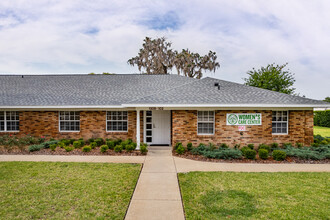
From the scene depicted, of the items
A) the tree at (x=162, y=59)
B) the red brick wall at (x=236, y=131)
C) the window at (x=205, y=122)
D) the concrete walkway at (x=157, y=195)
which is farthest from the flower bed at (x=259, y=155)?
the tree at (x=162, y=59)

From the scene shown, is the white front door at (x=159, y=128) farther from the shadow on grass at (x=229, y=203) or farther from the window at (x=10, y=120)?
the window at (x=10, y=120)

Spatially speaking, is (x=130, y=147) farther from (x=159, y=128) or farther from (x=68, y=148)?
(x=68, y=148)

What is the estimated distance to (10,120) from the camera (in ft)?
42.8

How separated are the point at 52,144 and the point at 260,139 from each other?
11.6 m

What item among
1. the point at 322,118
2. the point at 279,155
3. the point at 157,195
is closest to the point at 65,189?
the point at 157,195

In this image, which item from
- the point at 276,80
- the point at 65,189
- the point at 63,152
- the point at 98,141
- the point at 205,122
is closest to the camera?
the point at 65,189

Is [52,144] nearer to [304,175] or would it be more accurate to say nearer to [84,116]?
[84,116]

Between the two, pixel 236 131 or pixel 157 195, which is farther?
pixel 236 131

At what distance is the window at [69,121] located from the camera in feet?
41.9

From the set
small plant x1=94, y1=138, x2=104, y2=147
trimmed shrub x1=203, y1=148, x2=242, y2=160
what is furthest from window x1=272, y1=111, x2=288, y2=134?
small plant x1=94, y1=138, x2=104, y2=147

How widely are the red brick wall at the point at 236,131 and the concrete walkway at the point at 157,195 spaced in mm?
2685

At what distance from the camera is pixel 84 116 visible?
1260 centimetres

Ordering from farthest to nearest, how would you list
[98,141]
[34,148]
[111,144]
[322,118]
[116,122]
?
[322,118] < [116,122] < [98,141] < [111,144] < [34,148]

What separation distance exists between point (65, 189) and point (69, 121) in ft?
25.6
